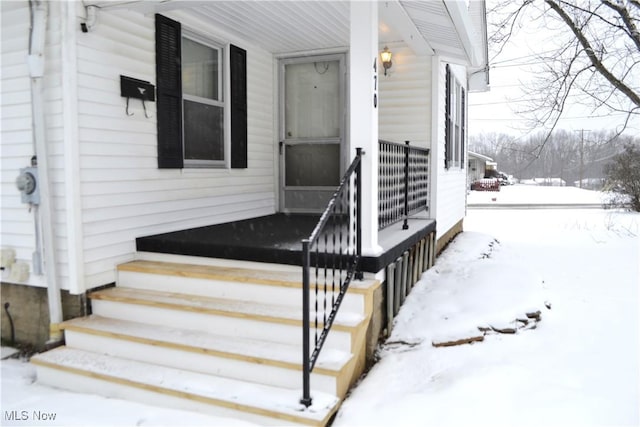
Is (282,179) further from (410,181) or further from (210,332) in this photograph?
(210,332)

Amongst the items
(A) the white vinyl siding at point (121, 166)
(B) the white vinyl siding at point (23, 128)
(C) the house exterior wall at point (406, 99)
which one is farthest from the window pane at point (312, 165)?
(B) the white vinyl siding at point (23, 128)

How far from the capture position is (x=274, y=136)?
20.7 ft

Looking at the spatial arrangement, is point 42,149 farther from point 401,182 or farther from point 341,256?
point 401,182

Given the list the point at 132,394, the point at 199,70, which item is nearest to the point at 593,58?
the point at 199,70

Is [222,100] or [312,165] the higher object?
[222,100]

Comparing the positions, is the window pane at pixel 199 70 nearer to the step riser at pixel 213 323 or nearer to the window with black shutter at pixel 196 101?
the window with black shutter at pixel 196 101

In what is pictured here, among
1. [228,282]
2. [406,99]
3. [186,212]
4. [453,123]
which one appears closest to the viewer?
[228,282]

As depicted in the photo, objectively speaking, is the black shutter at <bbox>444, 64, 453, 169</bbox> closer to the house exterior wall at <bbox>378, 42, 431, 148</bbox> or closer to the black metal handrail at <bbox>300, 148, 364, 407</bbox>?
the house exterior wall at <bbox>378, 42, 431, 148</bbox>

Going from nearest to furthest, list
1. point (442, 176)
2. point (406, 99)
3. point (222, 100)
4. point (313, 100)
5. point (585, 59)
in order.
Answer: point (222, 100), point (406, 99), point (313, 100), point (442, 176), point (585, 59)

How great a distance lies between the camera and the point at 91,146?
148 inches

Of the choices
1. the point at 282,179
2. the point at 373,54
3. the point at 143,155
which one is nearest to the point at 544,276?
the point at 282,179

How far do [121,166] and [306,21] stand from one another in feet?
7.67

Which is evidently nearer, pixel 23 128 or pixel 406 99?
pixel 23 128

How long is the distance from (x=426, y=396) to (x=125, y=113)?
3.16 metres
